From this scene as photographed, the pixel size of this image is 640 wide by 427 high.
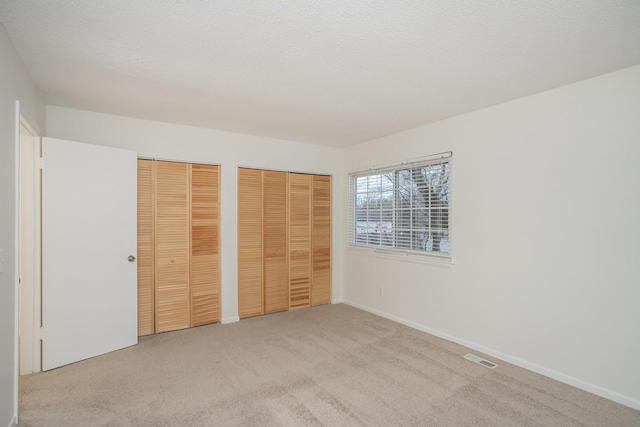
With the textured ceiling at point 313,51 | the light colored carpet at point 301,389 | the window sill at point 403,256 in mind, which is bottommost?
the light colored carpet at point 301,389

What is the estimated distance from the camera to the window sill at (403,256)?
3658 millimetres

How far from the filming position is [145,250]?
3691mm

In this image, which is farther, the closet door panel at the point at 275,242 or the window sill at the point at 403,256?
the closet door panel at the point at 275,242

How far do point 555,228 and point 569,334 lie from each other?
2.81ft

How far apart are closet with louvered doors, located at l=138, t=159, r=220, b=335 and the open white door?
32 cm

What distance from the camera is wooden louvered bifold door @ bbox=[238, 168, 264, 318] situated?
4.32 meters

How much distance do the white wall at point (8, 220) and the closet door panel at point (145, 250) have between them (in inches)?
59.3

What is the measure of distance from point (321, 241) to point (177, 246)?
205cm

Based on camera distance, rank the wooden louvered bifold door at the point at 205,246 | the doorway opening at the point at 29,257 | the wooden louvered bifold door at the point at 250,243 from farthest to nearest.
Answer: the wooden louvered bifold door at the point at 250,243
the wooden louvered bifold door at the point at 205,246
the doorway opening at the point at 29,257

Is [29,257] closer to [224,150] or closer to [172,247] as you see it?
[172,247]

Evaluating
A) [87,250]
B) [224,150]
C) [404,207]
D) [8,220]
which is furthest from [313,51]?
[87,250]

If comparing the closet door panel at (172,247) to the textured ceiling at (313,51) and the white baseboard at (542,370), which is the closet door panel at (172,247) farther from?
the white baseboard at (542,370)

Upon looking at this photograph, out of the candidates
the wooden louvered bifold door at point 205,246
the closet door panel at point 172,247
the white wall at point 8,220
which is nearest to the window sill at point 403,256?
the wooden louvered bifold door at point 205,246

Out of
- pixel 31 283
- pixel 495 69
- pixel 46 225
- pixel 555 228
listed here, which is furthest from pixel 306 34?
pixel 31 283
